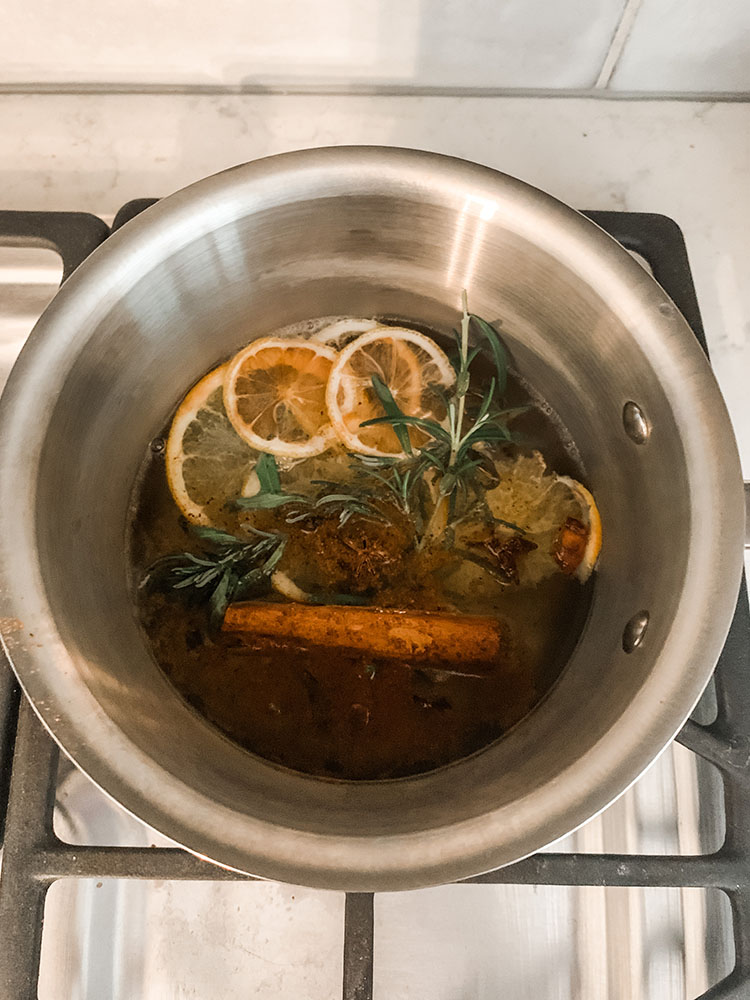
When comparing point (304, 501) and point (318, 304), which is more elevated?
point (318, 304)

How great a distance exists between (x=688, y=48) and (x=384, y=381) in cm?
56

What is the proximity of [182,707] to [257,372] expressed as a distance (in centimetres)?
38

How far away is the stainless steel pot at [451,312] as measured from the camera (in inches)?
22.7

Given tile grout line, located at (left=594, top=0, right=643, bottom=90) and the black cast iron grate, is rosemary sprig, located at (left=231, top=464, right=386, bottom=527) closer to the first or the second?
the black cast iron grate

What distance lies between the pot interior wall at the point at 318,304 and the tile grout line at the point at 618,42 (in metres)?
0.38

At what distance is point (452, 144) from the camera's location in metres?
0.96

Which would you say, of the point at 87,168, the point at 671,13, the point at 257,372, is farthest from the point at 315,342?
the point at 671,13

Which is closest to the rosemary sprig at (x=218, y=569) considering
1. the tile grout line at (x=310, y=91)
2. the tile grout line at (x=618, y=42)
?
the tile grout line at (x=310, y=91)

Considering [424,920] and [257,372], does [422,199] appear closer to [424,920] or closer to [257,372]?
[257,372]

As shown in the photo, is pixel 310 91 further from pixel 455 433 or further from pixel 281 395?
pixel 455 433

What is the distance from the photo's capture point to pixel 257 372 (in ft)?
2.85

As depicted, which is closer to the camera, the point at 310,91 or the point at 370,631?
the point at 370,631

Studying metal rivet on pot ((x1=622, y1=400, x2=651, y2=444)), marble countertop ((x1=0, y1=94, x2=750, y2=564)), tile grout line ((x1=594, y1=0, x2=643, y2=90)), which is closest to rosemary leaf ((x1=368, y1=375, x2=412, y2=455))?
metal rivet on pot ((x1=622, y1=400, x2=651, y2=444))

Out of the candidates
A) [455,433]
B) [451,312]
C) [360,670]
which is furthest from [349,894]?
[451,312]
